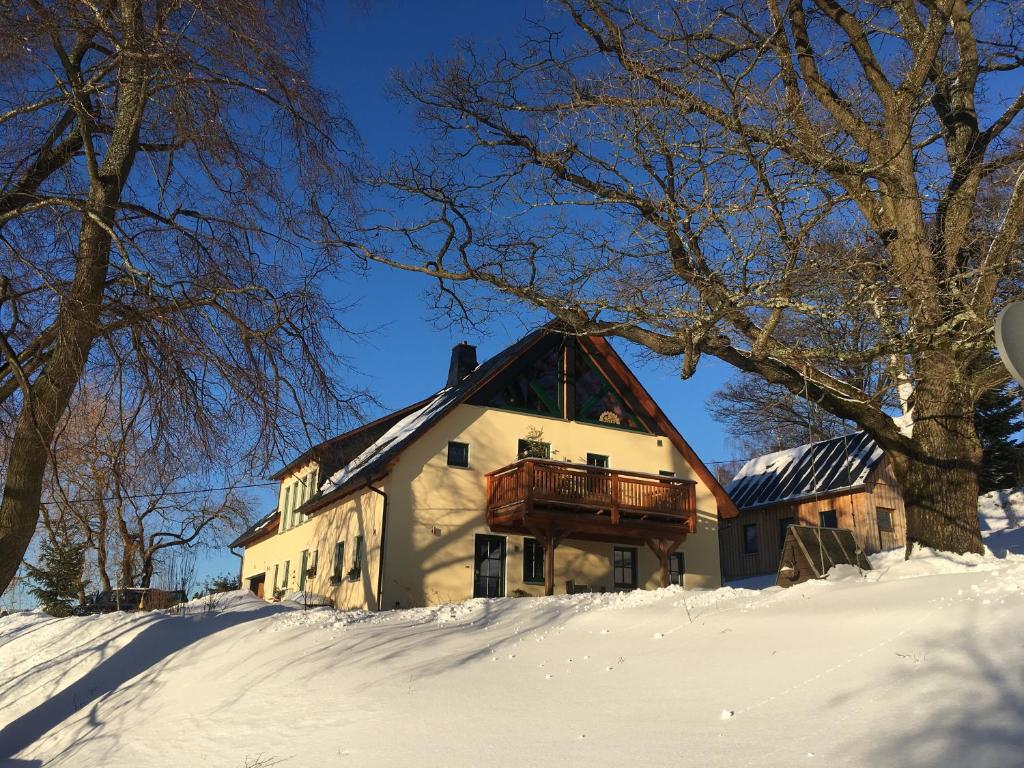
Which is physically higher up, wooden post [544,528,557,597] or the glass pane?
the glass pane

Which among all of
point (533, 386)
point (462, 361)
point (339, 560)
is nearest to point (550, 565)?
point (533, 386)

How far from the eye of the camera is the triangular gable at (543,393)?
22531 mm

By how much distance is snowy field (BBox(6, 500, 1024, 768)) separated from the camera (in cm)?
477

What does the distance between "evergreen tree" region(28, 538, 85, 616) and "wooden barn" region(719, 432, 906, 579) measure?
23412 mm

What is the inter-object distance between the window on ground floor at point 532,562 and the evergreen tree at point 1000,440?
1601cm

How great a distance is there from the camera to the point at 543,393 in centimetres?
2378

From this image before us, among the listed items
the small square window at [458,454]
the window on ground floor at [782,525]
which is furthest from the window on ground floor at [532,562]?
the window on ground floor at [782,525]

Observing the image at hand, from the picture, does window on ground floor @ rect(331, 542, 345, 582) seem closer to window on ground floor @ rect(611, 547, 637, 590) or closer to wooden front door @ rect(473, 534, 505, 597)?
wooden front door @ rect(473, 534, 505, 597)

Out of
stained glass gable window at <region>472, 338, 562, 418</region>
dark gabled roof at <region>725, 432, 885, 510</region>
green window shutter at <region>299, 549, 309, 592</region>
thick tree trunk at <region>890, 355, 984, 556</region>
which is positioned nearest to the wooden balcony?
stained glass gable window at <region>472, 338, 562, 418</region>

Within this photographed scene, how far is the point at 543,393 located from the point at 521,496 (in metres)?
4.37

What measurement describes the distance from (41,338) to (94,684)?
227 inches

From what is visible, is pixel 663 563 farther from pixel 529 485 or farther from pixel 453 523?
pixel 453 523

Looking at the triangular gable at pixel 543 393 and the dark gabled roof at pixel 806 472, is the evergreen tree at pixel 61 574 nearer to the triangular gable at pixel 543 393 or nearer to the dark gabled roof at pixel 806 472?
the triangular gable at pixel 543 393

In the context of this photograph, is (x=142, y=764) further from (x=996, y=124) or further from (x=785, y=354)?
(x=996, y=124)
